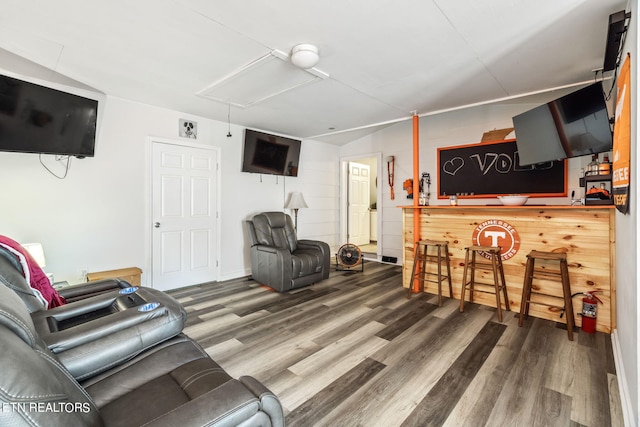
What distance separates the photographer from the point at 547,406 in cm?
173

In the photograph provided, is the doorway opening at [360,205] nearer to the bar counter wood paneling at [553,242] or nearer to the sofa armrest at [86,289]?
the bar counter wood paneling at [553,242]

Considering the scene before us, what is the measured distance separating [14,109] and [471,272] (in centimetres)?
480

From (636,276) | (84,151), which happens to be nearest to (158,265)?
(84,151)

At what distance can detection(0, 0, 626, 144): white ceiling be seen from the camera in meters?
2.01

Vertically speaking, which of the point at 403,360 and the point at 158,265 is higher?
the point at 158,265

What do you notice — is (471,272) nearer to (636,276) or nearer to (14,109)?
(636,276)

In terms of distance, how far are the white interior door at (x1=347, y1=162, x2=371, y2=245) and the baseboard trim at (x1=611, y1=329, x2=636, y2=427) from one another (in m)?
4.72

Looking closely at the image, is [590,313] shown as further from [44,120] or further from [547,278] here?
[44,120]

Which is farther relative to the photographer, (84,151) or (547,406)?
(84,151)

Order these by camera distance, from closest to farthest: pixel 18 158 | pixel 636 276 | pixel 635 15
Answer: pixel 636 276
pixel 635 15
pixel 18 158

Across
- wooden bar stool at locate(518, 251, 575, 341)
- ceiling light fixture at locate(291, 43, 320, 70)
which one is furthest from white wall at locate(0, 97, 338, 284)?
wooden bar stool at locate(518, 251, 575, 341)

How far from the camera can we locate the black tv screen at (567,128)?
2.54m

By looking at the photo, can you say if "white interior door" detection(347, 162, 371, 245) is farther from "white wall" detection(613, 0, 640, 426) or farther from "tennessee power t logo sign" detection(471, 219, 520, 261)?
"white wall" detection(613, 0, 640, 426)

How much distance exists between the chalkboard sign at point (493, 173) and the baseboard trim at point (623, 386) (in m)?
2.17
